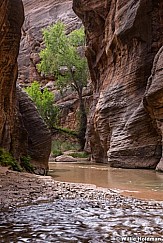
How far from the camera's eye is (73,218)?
14.3 feet

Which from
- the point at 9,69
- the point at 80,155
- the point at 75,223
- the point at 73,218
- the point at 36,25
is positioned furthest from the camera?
the point at 36,25

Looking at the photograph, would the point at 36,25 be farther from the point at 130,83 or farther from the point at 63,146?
the point at 130,83

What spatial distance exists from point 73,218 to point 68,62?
33.1 metres

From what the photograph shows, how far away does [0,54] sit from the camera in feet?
33.9

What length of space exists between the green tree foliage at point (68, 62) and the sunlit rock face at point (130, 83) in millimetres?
10335

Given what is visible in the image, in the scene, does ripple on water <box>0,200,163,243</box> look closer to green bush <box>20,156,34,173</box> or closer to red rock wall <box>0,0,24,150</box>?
red rock wall <box>0,0,24,150</box>

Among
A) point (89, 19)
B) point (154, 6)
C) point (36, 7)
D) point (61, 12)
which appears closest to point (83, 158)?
point (89, 19)

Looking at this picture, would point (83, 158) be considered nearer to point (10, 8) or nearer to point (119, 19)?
point (119, 19)

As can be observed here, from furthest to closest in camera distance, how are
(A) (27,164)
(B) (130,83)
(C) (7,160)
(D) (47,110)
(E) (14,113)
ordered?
(D) (47,110)
(B) (130,83)
(A) (27,164)
(E) (14,113)
(C) (7,160)

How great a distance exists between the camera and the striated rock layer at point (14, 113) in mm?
11384

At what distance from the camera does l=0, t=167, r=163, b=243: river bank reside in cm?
345

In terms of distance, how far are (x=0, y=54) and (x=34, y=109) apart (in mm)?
4784

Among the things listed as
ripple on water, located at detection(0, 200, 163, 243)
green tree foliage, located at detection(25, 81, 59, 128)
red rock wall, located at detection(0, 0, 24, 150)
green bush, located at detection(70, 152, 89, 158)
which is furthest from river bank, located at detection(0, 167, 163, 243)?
green tree foliage, located at detection(25, 81, 59, 128)

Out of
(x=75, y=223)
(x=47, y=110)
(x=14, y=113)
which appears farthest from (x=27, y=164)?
(x=47, y=110)
